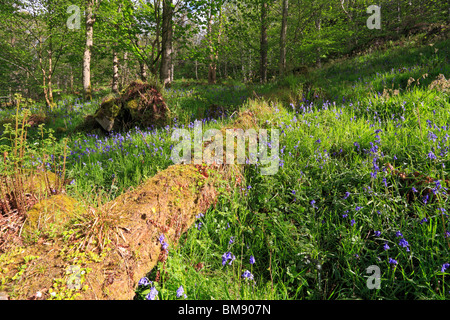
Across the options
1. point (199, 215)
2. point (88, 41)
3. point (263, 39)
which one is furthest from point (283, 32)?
point (88, 41)

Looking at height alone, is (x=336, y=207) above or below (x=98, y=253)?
above

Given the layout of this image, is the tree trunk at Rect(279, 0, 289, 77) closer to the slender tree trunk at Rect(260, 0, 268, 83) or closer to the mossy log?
the slender tree trunk at Rect(260, 0, 268, 83)

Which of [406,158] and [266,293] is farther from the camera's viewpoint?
[406,158]

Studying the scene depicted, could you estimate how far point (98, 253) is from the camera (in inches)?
59.7

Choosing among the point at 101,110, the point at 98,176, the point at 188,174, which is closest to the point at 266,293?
the point at 188,174

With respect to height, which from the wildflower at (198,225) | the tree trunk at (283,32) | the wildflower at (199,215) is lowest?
the wildflower at (198,225)

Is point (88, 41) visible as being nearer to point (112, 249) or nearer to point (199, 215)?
point (199, 215)

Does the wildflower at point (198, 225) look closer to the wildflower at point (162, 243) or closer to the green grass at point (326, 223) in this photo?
the green grass at point (326, 223)

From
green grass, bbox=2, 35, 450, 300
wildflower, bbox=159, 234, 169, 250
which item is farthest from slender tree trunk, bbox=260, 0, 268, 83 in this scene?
wildflower, bbox=159, 234, 169, 250

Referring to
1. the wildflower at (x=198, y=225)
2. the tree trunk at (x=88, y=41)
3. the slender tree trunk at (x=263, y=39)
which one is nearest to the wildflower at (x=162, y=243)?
the wildflower at (x=198, y=225)

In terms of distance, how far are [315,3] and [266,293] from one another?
48.3 ft

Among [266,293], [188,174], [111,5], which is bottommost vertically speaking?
[266,293]

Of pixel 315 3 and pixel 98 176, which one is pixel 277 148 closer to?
pixel 98 176
